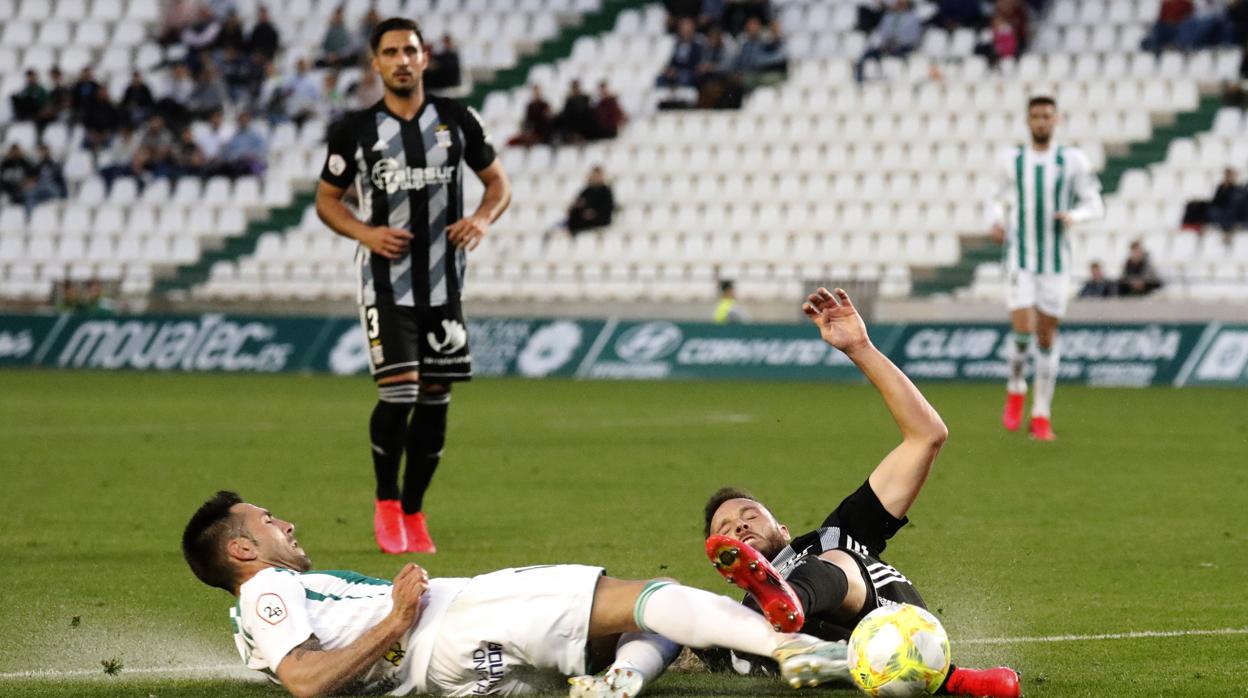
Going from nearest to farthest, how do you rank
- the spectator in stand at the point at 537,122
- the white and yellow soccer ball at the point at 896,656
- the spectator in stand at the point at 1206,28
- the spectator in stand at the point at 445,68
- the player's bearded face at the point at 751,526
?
the white and yellow soccer ball at the point at 896,656, the player's bearded face at the point at 751,526, the spectator in stand at the point at 1206,28, the spectator in stand at the point at 537,122, the spectator in stand at the point at 445,68

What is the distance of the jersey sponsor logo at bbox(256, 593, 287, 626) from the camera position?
5129mm

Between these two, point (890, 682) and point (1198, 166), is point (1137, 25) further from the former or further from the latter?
point (890, 682)

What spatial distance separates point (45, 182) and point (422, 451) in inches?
974

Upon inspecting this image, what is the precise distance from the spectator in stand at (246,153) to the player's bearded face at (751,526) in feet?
87.3

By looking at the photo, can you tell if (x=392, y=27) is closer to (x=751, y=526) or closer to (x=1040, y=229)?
(x=751, y=526)

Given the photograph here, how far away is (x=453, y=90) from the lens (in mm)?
31281

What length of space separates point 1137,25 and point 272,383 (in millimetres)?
12959

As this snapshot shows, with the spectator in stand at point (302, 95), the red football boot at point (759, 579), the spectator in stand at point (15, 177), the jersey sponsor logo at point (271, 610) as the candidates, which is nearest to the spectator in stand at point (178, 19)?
the spectator in stand at point (302, 95)

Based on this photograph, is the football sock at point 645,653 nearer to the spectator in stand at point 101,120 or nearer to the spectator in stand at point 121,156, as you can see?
the spectator in stand at point 121,156

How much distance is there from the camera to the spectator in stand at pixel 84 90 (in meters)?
32.2

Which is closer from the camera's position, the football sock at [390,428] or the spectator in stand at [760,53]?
the football sock at [390,428]

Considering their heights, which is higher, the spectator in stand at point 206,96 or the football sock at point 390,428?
the football sock at point 390,428

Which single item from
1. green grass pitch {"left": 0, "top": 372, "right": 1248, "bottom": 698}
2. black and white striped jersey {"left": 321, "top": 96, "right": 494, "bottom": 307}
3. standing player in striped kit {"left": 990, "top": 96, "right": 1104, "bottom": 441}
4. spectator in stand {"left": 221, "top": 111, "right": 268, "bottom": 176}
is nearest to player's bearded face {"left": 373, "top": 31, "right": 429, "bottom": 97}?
black and white striped jersey {"left": 321, "top": 96, "right": 494, "bottom": 307}

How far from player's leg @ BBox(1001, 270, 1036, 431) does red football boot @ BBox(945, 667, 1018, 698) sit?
10.3m
